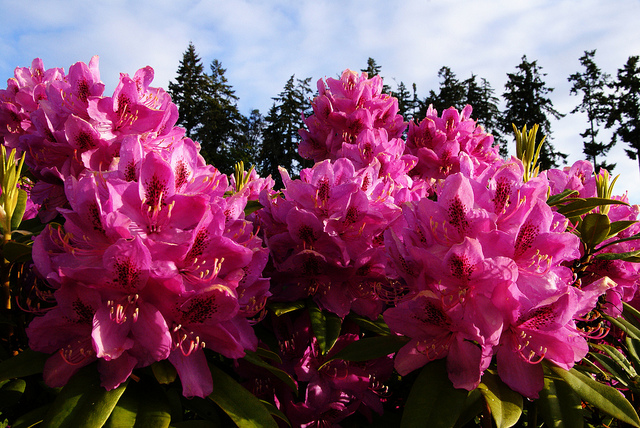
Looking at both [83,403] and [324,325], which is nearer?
[83,403]

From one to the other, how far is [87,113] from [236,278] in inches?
41.3

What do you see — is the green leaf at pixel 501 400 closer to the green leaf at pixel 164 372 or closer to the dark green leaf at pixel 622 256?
the dark green leaf at pixel 622 256

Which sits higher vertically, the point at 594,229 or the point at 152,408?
the point at 594,229

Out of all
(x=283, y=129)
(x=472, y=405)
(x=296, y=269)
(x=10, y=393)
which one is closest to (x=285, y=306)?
(x=296, y=269)

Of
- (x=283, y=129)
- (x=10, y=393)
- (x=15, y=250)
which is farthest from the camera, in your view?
(x=283, y=129)

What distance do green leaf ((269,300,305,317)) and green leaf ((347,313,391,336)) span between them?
0.67 ft

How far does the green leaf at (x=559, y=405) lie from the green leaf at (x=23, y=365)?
1320 millimetres

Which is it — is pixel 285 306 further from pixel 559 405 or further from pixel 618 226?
pixel 618 226

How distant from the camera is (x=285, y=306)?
1551mm

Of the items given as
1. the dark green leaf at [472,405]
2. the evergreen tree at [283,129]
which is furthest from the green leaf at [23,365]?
the evergreen tree at [283,129]

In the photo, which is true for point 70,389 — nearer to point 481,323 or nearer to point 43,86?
point 481,323

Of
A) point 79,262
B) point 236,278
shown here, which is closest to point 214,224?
point 236,278

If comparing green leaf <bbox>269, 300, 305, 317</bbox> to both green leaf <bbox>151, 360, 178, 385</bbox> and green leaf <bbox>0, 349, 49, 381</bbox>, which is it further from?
green leaf <bbox>0, 349, 49, 381</bbox>

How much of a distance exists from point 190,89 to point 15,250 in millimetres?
30691
